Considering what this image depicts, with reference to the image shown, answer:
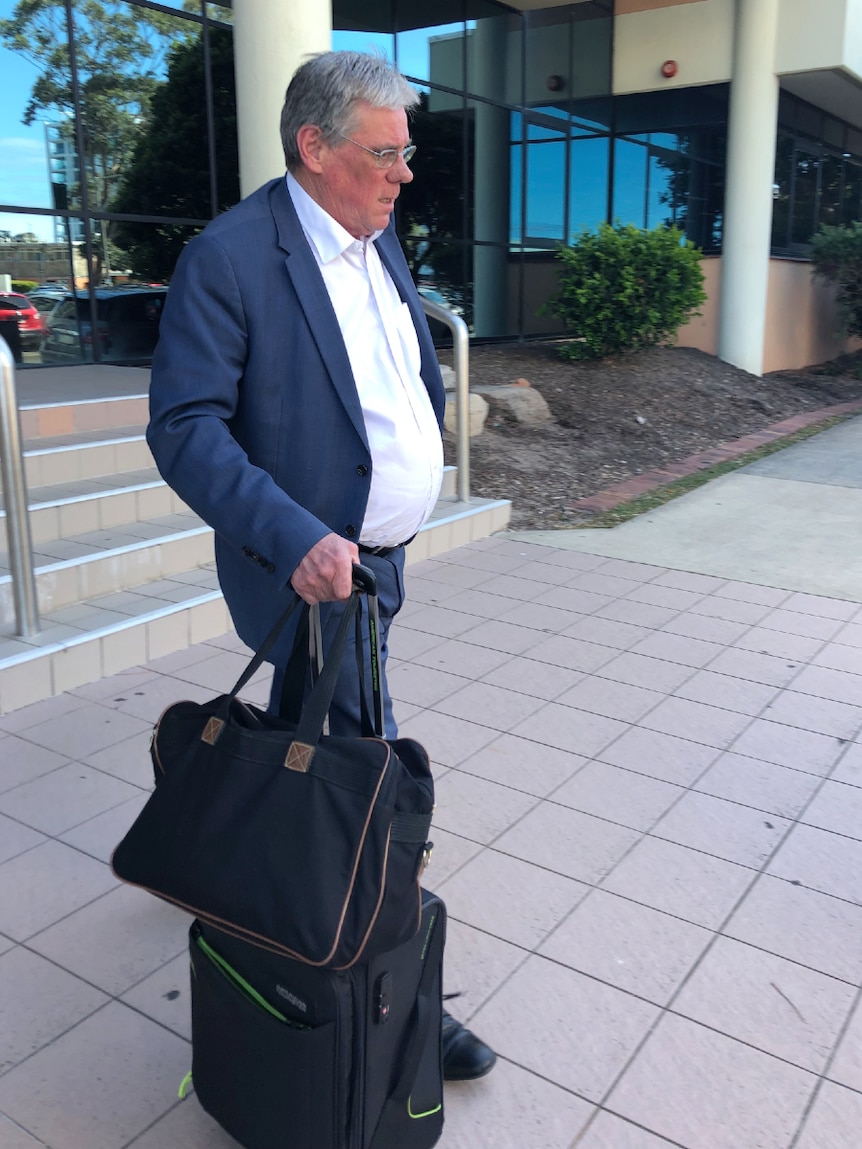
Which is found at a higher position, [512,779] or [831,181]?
[831,181]

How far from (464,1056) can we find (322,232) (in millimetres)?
1691

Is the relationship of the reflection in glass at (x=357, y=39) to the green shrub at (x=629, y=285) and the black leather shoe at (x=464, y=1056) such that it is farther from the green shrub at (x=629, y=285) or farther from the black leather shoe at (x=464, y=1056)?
the black leather shoe at (x=464, y=1056)

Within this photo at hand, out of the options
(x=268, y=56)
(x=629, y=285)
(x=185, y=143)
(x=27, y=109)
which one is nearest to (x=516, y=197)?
(x=629, y=285)

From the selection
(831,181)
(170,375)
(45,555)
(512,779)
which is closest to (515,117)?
(831,181)

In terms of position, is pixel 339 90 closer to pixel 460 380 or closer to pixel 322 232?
pixel 322 232

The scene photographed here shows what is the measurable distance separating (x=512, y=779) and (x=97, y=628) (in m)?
1.80

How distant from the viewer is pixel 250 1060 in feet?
5.64

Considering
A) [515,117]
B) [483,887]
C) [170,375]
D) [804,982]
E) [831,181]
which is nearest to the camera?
[170,375]

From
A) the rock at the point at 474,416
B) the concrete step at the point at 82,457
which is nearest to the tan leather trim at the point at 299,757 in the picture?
the concrete step at the point at 82,457

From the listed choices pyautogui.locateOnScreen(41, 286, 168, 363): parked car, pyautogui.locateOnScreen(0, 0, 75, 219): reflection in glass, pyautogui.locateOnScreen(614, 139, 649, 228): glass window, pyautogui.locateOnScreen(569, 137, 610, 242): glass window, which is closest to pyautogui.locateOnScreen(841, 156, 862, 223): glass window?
pyautogui.locateOnScreen(614, 139, 649, 228): glass window

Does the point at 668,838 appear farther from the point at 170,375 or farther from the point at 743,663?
the point at 170,375

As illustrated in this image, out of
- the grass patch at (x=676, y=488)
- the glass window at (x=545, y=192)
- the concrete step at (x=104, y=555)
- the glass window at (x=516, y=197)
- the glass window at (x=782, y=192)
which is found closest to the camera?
→ the concrete step at (x=104, y=555)

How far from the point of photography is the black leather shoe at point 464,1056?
211 cm

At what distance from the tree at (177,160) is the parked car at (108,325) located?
0.28 metres
